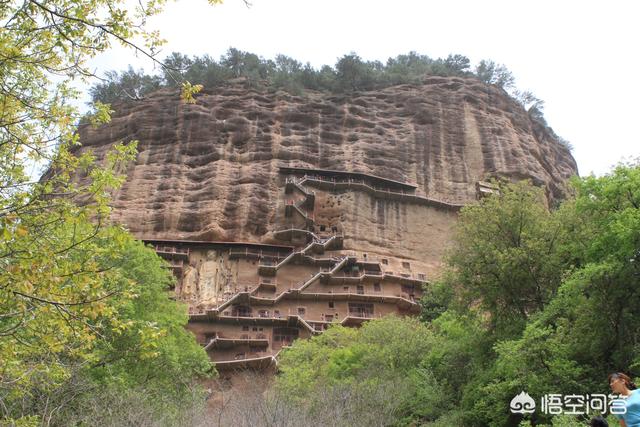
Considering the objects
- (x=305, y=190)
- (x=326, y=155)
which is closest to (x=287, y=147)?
(x=326, y=155)

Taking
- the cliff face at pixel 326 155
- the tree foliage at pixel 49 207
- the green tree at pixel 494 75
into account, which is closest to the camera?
the tree foliage at pixel 49 207

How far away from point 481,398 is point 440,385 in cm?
288

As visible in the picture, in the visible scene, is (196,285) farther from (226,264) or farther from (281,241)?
(281,241)

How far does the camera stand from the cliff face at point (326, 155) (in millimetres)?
39625

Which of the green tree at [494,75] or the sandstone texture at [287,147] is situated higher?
the green tree at [494,75]

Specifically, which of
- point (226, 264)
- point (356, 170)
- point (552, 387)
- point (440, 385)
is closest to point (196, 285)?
point (226, 264)

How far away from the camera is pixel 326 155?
44656mm

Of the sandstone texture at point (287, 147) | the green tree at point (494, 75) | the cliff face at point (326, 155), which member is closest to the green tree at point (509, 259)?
the cliff face at point (326, 155)

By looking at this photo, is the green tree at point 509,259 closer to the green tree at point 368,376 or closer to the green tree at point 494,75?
the green tree at point 368,376

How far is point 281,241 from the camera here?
38844mm

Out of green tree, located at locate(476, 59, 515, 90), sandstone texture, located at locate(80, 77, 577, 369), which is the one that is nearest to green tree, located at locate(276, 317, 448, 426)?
sandstone texture, located at locate(80, 77, 577, 369)

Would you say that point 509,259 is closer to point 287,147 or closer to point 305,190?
point 305,190

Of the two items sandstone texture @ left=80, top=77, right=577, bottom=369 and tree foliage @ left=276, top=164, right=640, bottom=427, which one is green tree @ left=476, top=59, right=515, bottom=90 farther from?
tree foliage @ left=276, top=164, right=640, bottom=427

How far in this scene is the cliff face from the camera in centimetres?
3962
